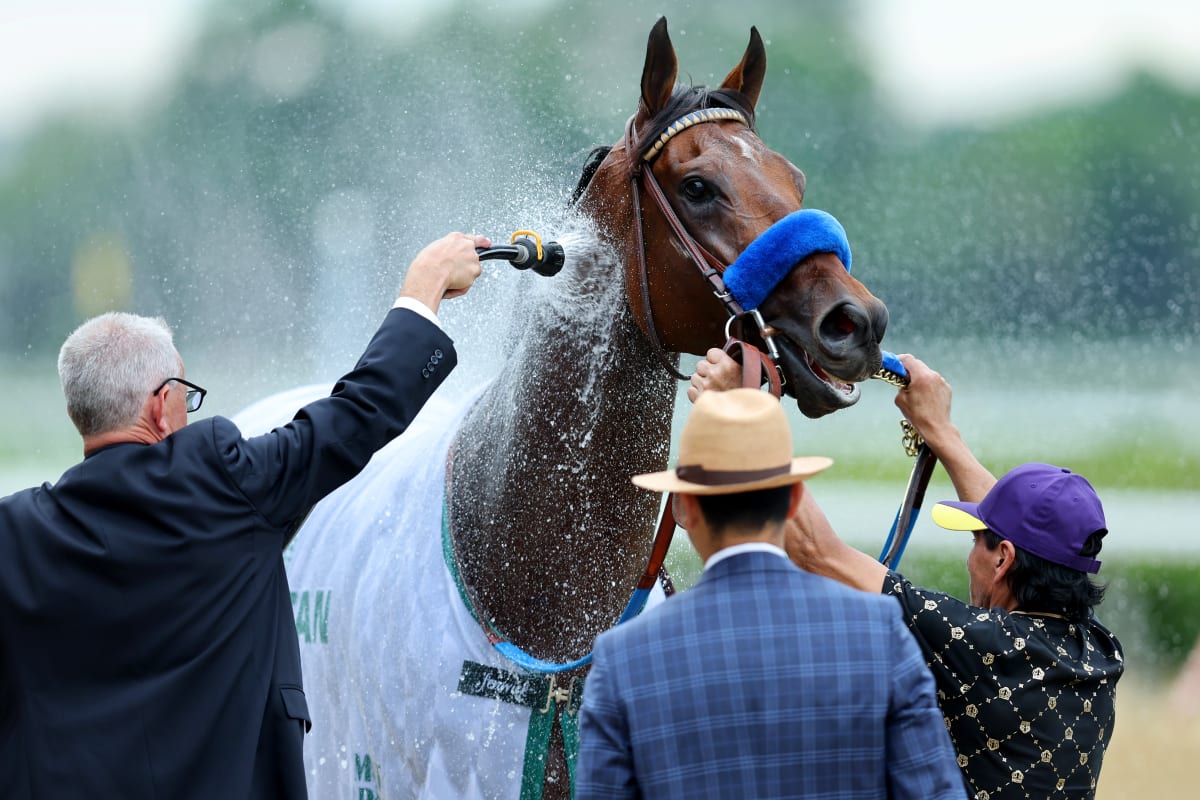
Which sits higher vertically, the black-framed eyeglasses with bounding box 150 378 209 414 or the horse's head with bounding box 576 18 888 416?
the horse's head with bounding box 576 18 888 416

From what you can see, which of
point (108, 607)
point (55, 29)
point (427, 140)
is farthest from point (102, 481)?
point (55, 29)

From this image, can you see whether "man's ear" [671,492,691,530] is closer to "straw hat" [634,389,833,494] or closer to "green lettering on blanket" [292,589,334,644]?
"straw hat" [634,389,833,494]

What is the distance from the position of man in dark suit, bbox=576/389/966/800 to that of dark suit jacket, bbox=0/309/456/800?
0.68 meters

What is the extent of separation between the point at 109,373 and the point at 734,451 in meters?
1.00

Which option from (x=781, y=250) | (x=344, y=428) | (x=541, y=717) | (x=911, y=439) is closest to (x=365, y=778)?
(x=541, y=717)

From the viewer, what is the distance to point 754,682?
4.75 ft

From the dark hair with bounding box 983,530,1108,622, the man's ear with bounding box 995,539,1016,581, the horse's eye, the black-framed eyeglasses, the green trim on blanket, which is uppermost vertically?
the horse's eye

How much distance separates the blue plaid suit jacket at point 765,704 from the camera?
1448 millimetres

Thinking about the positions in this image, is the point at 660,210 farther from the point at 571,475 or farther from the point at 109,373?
the point at 109,373

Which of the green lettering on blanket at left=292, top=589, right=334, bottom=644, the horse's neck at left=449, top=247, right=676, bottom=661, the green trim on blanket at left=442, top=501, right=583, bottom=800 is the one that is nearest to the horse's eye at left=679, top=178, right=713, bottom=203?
the horse's neck at left=449, top=247, right=676, bottom=661

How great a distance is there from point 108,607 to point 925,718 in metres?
1.16

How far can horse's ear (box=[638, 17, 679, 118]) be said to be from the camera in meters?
2.52

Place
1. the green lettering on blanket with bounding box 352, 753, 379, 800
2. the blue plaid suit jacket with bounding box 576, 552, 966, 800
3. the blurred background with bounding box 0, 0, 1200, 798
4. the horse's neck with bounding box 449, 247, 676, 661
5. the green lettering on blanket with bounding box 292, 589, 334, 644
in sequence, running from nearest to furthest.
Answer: the blue plaid suit jacket with bounding box 576, 552, 966, 800 → the horse's neck with bounding box 449, 247, 676, 661 → the green lettering on blanket with bounding box 352, 753, 379, 800 → the green lettering on blanket with bounding box 292, 589, 334, 644 → the blurred background with bounding box 0, 0, 1200, 798

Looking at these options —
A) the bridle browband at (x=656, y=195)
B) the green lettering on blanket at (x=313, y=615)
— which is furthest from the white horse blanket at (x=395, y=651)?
the bridle browband at (x=656, y=195)
